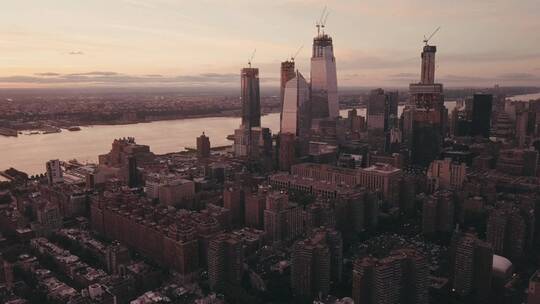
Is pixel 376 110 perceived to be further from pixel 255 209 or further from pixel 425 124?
pixel 255 209

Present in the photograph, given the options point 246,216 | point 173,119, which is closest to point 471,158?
point 246,216

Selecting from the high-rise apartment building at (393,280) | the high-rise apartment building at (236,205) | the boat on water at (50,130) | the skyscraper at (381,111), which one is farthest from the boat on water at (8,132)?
the high-rise apartment building at (393,280)

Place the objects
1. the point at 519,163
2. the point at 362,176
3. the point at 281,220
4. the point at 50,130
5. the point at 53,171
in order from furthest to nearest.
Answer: the point at 50,130, the point at 519,163, the point at 362,176, the point at 53,171, the point at 281,220

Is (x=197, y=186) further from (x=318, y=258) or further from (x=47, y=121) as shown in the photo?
(x=47, y=121)

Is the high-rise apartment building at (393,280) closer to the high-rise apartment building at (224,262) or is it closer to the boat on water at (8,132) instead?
the high-rise apartment building at (224,262)

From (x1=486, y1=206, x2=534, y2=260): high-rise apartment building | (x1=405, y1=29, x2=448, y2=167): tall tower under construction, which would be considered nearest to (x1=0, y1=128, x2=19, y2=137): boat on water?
(x1=405, y1=29, x2=448, y2=167): tall tower under construction

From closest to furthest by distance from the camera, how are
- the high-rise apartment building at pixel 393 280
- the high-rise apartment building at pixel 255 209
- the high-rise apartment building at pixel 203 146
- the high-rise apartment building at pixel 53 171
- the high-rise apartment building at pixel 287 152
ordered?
1. the high-rise apartment building at pixel 393 280
2. the high-rise apartment building at pixel 255 209
3. the high-rise apartment building at pixel 53 171
4. the high-rise apartment building at pixel 287 152
5. the high-rise apartment building at pixel 203 146

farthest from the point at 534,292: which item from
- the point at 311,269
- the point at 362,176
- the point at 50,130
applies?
the point at 50,130
